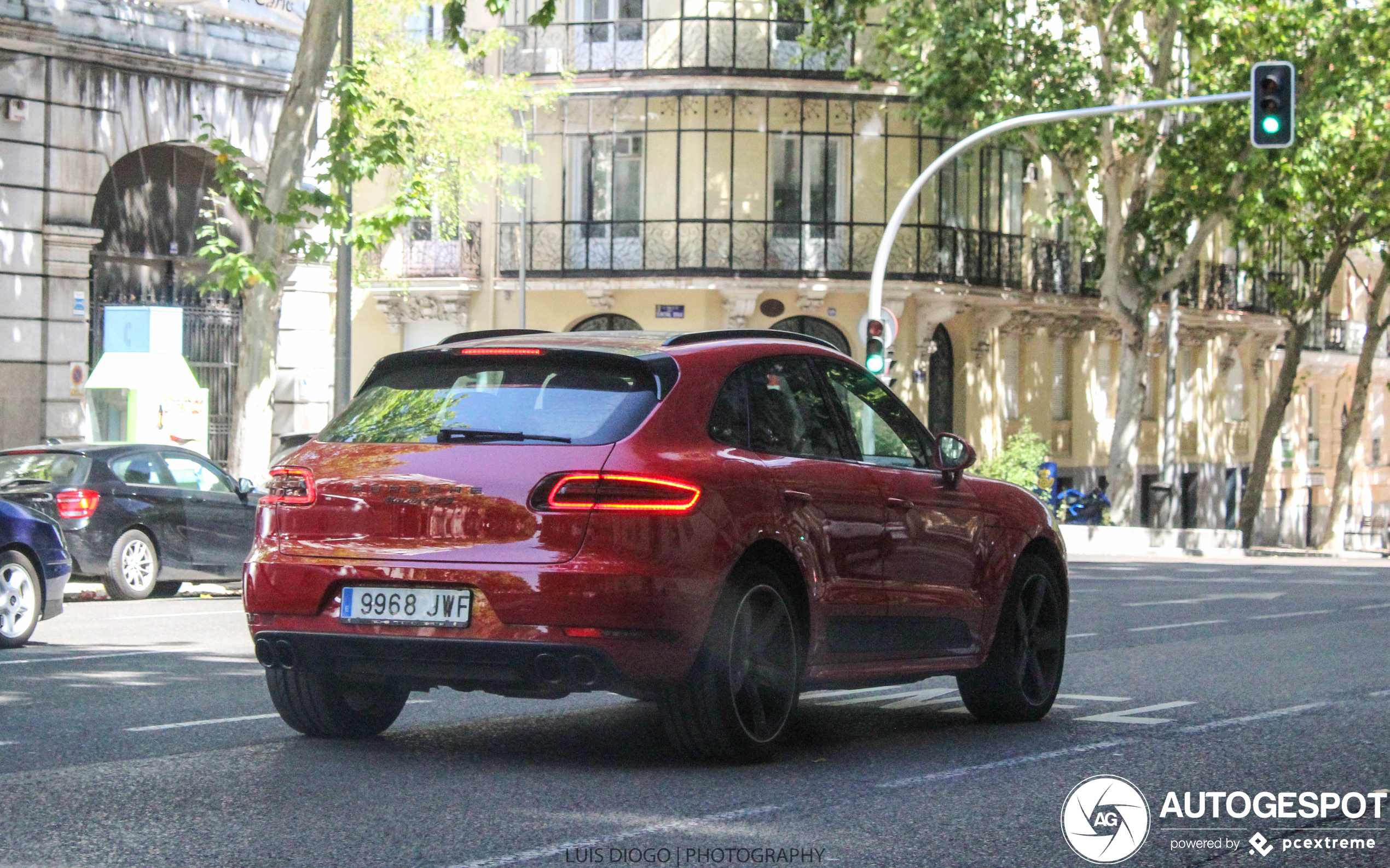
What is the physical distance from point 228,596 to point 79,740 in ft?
39.6

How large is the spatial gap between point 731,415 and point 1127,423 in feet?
108

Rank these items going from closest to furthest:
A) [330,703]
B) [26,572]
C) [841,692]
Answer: [330,703] → [841,692] → [26,572]

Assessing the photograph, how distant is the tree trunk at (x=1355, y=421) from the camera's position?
4753 cm

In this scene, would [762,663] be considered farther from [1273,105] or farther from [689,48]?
[689,48]

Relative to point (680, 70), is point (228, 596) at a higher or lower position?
lower

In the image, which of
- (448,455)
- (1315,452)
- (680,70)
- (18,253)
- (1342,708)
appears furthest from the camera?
(1315,452)

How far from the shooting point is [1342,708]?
9852mm

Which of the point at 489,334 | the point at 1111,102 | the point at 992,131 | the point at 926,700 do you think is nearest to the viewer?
the point at 489,334

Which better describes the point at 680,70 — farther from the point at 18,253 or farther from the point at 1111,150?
the point at 18,253

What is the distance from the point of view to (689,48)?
1583 inches

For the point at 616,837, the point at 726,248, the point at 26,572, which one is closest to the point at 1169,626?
the point at 26,572

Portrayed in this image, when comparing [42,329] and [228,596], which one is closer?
[228,596]

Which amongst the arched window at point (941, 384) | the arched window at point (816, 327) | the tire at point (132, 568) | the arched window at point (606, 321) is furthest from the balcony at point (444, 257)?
the tire at point (132, 568)

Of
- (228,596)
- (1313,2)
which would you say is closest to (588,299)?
(1313,2)
